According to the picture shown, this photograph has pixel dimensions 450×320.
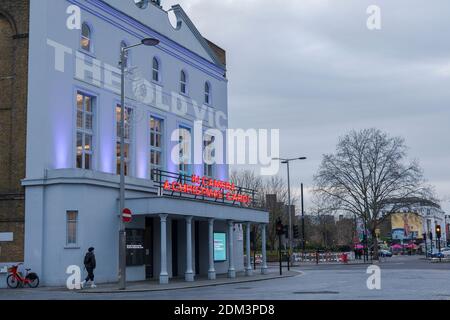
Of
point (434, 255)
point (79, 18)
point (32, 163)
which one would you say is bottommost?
point (434, 255)

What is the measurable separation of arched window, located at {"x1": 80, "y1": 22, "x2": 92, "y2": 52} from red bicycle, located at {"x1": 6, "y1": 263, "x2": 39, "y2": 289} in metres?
11.2

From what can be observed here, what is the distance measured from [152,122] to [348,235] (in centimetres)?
9119

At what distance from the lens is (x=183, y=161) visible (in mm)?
39594

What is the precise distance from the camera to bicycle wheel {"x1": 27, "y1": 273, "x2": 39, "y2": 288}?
2714 cm

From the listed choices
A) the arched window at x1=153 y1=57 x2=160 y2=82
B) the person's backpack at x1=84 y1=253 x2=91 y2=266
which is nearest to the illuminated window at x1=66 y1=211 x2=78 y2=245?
the person's backpack at x1=84 y1=253 x2=91 y2=266

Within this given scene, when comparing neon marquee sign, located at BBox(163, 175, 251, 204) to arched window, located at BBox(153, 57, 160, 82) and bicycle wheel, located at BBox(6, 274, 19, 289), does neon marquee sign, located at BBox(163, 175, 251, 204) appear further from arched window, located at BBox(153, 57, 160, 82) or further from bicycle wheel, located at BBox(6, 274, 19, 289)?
bicycle wheel, located at BBox(6, 274, 19, 289)

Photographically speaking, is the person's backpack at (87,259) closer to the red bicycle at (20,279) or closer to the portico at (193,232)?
the red bicycle at (20,279)

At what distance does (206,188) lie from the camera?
117 feet

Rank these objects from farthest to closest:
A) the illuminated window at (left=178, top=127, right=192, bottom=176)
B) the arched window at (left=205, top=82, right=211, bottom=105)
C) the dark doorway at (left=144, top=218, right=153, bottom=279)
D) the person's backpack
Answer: the arched window at (left=205, top=82, right=211, bottom=105) → the illuminated window at (left=178, top=127, right=192, bottom=176) → the dark doorway at (left=144, top=218, right=153, bottom=279) → the person's backpack

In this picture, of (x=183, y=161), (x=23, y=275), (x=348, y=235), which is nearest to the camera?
(x=23, y=275)

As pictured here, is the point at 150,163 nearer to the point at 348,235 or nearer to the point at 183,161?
the point at 183,161

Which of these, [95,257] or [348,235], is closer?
[95,257]
